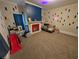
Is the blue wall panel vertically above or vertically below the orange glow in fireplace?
above

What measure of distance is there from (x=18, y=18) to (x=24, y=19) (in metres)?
0.32

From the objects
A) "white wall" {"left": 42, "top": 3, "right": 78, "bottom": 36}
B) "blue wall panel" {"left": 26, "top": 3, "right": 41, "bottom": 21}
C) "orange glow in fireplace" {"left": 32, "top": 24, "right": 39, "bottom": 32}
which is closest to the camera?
"white wall" {"left": 42, "top": 3, "right": 78, "bottom": 36}

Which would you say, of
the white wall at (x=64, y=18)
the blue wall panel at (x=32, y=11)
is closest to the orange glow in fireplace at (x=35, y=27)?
the blue wall panel at (x=32, y=11)

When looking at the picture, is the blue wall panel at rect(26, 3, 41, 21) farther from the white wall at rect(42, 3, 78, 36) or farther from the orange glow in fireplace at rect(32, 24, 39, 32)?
the white wall at rect(42, 3, 78, 36)

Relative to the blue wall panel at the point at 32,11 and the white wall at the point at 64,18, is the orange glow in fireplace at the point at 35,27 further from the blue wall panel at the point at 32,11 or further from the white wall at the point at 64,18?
the white wall at the point at 64,18

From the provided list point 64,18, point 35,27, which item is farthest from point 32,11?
point 64,18

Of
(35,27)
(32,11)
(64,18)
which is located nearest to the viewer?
(64,18)

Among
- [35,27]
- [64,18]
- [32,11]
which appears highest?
[32,11]

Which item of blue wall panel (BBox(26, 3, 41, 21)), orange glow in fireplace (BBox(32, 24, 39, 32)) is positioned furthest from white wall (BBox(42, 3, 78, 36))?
orange glow in fireplace (BBox(32, 24, 39, 32))

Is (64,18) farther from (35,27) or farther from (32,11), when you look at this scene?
(32,11)

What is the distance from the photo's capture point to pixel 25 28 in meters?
3.46

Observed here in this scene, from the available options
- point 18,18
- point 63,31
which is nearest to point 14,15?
point 18,18

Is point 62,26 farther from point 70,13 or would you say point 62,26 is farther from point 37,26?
point 37,26

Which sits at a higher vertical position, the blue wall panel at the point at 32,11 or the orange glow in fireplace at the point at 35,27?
the blue wall panel at the point at 32,11
